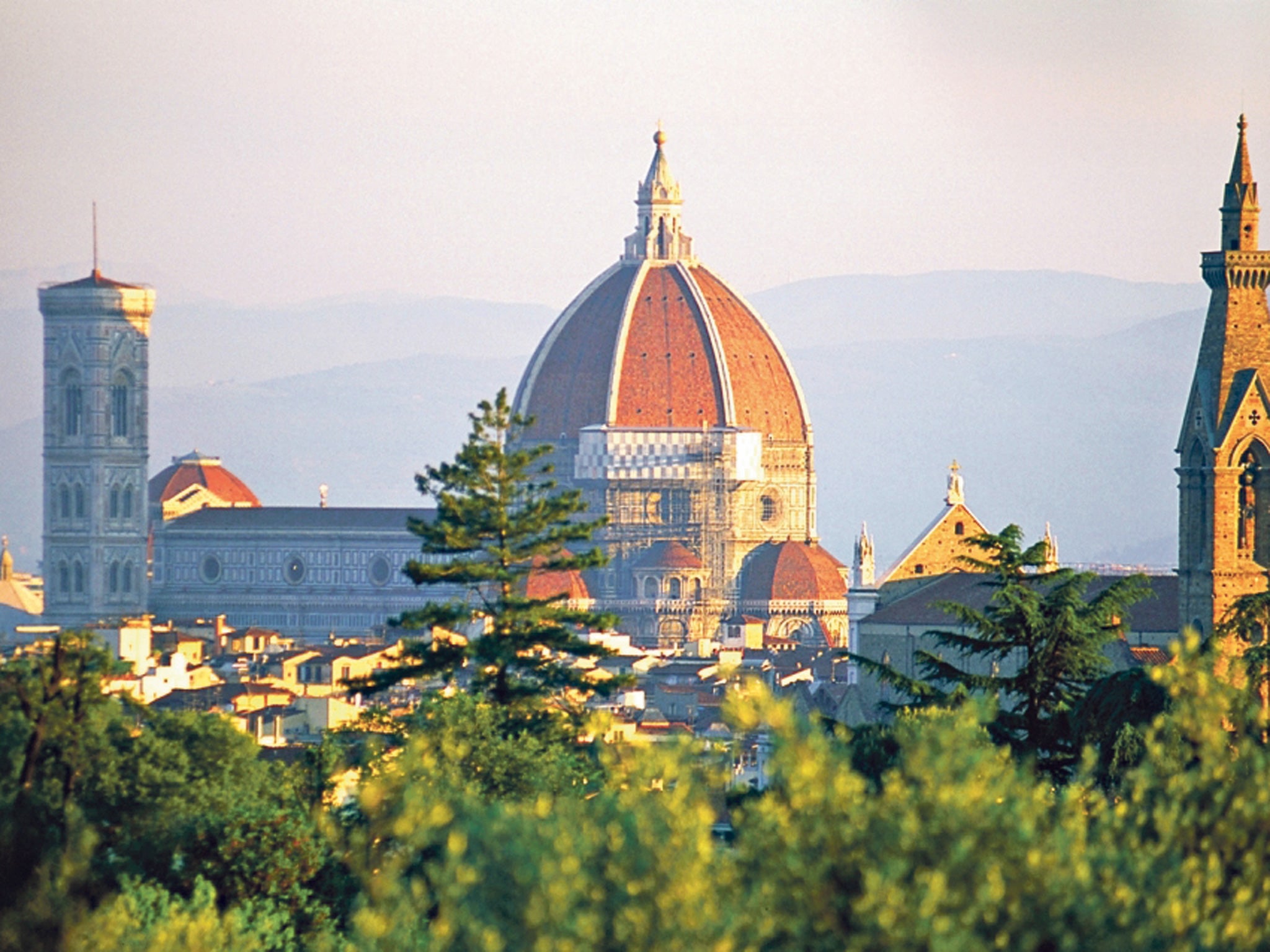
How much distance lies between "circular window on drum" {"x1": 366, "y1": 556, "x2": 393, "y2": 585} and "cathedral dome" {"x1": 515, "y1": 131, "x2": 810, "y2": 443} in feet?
29.2

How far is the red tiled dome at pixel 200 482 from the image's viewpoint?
527 ft

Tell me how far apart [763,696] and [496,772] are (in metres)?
15.9

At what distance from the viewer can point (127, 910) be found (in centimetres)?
2252

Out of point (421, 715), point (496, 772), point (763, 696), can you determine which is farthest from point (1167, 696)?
point (763, 696)

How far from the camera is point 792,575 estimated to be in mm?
140000

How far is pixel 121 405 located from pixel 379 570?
13.1 metres

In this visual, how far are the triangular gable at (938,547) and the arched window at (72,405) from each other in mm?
67579

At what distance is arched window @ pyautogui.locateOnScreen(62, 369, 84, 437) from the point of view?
5655 inches

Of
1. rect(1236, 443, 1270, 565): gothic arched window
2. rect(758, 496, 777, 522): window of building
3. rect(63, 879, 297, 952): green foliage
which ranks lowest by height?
rect(63, 879, 297, 952): green foliage

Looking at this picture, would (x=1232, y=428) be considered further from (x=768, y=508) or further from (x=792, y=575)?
(x=768, y=508)

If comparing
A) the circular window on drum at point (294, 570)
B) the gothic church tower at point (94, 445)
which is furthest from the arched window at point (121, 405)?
the circular window on drum at point (294, 570)

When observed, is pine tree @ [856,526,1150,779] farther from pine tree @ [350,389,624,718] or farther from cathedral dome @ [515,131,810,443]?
cathedral dome @ [515,131,810,443]

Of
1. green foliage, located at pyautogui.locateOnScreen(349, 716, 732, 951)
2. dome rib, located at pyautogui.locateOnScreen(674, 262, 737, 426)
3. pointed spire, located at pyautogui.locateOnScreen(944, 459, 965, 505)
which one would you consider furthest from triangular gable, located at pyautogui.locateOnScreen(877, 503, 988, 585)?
dome rib, located at pyautogui.locateOnScreen(674, 262, 737, 426)

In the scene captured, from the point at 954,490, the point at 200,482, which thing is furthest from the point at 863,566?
the point at 200,482
